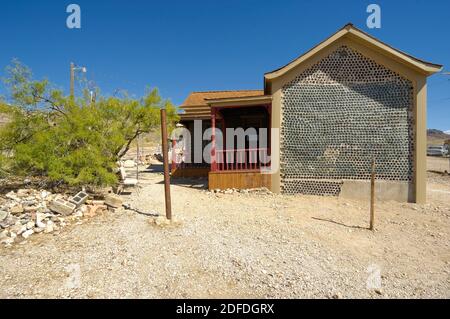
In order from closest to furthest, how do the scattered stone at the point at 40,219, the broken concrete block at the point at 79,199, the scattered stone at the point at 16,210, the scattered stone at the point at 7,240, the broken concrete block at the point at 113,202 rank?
the scattered stone at the point at 7,240 < the scattered stone at the point at 40,219 < the scattered stone at the point at 16,210 < the broken concrete block at the point at 79,199 < the broken concrete block at the point at 113,202

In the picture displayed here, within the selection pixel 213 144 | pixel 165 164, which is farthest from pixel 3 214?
pixel 213 144

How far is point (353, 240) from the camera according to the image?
515 cm

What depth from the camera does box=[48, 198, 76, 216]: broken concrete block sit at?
6.17 meters

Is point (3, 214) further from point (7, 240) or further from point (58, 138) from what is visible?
point (58, 138)

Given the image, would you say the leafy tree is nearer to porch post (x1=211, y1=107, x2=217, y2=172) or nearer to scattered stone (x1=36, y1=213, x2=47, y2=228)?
scattered stone (x1=36, y1=213, x2=47, y2=228)

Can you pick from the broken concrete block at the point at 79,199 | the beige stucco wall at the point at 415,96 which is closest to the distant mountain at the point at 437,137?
the beige stucco wall at the point at 415,96

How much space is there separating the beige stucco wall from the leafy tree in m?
5.75

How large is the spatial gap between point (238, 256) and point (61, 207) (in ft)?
15.9

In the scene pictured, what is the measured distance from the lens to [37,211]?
19.9 ft

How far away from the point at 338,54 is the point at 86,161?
30.5 ft

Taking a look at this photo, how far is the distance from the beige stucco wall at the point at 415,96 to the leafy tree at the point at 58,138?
18.9ft

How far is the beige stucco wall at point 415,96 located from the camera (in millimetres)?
7883

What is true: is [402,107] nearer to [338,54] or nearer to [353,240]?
[338,54]

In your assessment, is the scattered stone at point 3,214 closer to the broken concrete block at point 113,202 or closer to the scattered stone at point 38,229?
the scattered stone at point 38,229
